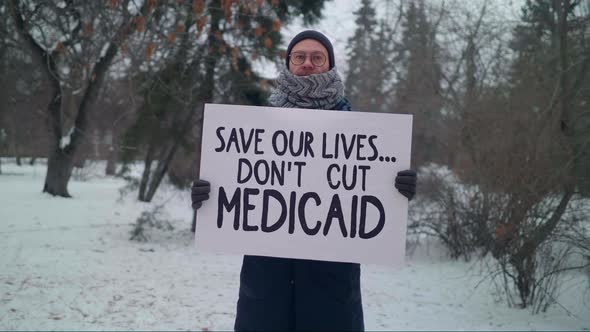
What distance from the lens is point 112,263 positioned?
6441 millimetres

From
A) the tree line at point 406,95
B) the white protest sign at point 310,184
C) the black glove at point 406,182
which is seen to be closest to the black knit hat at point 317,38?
the white protest sign at point 310,184

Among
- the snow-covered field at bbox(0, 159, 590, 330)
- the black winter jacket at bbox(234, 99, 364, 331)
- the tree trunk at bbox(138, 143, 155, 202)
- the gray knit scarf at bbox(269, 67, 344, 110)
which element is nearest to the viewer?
the black winter jacket at bbox(234, 99, 364, 331)

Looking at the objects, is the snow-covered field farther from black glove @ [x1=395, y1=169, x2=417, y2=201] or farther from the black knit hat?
the black knit hat

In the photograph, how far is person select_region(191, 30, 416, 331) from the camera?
1.99m

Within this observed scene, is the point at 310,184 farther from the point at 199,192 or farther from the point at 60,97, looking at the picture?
the point at 60,97

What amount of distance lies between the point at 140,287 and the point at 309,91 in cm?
438

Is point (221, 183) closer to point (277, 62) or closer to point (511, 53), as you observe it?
point (277, 62)

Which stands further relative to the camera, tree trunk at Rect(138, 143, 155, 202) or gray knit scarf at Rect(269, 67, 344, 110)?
tree trunk at Rect(138, 143, 155, 202)

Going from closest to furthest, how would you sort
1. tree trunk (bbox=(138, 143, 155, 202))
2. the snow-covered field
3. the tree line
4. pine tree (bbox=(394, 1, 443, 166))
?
the snow-covered field, the tree line, pine tree (bbox=(394, 1, 443, 166)), tree trunk (bbox=(138, 143, 155, 202))

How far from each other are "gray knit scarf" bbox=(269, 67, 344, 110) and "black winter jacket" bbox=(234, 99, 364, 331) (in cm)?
78

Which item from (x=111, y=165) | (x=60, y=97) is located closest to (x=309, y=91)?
(x=60, y=97)

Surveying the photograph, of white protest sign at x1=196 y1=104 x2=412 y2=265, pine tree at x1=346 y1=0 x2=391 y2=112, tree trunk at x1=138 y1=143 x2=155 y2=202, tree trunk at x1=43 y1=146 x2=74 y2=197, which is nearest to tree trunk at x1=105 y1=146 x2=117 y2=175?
tree trunk at x1=138 y1=143 x2=155 y2=202

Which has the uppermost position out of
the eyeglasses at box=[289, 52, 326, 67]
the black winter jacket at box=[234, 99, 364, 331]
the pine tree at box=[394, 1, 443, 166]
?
the pine tree at box=[394, 1, 443, 166]

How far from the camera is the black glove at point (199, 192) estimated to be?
7.09 ft
